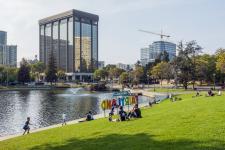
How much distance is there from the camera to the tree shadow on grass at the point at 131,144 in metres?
15.5

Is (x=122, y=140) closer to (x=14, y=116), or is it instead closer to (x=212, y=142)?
(x=212, y=142)

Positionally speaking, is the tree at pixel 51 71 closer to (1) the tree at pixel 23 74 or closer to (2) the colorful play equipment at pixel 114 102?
(1) the tree at pixel 23 74

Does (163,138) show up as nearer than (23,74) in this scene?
Yes

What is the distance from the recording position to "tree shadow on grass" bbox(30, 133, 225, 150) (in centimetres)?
1546

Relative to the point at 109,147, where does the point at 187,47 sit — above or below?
above

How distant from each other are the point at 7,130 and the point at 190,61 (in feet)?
254

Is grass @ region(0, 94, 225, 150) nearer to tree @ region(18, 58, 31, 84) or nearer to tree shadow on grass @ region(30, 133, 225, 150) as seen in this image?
tree shadow on grass @ region(30, 133, 225, 150)

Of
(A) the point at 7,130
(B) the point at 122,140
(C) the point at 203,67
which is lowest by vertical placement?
(A) the point at 7,130

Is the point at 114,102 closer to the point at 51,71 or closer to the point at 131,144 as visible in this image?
the point at 131,144

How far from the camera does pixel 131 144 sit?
17672 millimetres

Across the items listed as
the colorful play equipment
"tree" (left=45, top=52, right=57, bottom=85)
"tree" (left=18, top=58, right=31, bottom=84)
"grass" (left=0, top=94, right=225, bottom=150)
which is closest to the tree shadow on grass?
"grass" (left=0, top=94, right=225, bottom=150)

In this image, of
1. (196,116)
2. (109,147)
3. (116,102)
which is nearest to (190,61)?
(116,102)

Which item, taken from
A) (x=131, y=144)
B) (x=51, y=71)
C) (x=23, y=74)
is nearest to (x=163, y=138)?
(x=131, y=144)

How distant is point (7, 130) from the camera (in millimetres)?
43500
